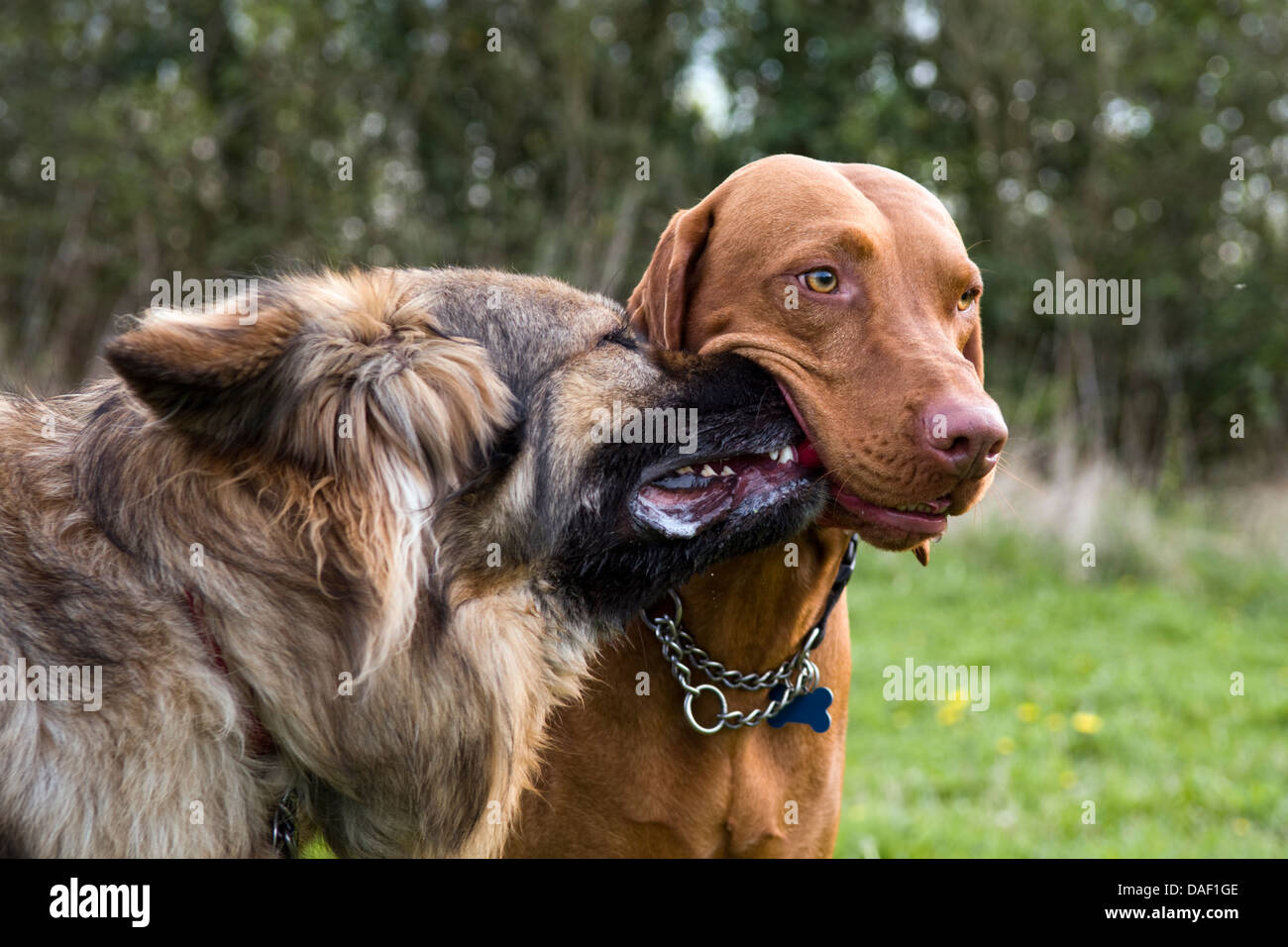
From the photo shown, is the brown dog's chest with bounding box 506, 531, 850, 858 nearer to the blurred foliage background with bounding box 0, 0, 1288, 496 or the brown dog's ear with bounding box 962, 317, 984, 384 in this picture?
the brown dog's ear with bounding box 962, 317, 984, 384

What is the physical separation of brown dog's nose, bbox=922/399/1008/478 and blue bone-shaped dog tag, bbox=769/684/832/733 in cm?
86

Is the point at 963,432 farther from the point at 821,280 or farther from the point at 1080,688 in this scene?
the point at 1080,688

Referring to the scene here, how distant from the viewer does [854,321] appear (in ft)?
9.09

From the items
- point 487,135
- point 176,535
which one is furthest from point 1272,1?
point 176,535

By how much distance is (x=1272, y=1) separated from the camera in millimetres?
14992

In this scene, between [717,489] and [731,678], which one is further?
[731,678]

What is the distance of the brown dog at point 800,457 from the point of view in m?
2.71

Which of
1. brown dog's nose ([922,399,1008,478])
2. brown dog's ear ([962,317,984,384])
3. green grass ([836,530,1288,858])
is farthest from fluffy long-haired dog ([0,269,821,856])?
green grass ([836,530,1288,858])

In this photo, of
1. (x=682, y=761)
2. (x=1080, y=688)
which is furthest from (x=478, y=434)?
(x=1080, y=688)

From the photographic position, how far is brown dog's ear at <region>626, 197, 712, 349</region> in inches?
119

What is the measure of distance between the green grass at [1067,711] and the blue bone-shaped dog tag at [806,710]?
1.98m

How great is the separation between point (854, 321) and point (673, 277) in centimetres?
51

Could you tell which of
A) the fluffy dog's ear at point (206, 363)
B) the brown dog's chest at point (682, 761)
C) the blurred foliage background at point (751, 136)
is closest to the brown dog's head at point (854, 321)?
the brown dog's chest at point (682, 761)

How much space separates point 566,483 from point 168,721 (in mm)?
989
